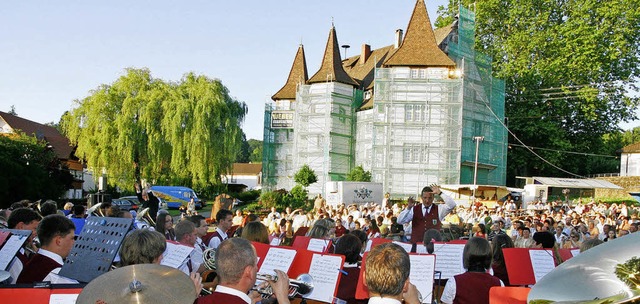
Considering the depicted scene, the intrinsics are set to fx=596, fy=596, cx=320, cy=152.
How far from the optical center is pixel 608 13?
44.9 m

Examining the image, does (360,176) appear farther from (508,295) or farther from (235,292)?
(235,292)

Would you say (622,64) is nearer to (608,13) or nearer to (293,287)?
(608,13)

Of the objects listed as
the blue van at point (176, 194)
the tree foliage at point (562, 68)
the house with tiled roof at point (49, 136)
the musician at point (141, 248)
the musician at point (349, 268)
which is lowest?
the blue van at point (176, 194)

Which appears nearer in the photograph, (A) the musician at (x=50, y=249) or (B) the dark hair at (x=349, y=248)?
(A) the musician at (x=50, y=249)

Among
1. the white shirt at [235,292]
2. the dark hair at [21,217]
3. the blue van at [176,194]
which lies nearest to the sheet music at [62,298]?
the white shirt at [235,292]

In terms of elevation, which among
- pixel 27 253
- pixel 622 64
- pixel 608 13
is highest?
pixel 608 13

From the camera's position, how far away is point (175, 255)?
5672mm

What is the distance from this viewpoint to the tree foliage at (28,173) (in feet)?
103

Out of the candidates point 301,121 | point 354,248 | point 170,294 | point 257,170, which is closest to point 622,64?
point 301,121

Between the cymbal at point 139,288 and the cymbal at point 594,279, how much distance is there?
7.74 feet

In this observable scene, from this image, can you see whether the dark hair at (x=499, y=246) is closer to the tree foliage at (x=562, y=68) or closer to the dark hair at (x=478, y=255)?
the dark hair at (x=478, y=255)

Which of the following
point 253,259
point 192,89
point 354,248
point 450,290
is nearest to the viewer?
point 253,259

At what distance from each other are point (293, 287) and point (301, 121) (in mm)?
49123

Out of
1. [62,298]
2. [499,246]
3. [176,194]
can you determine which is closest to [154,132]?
[176,194]
